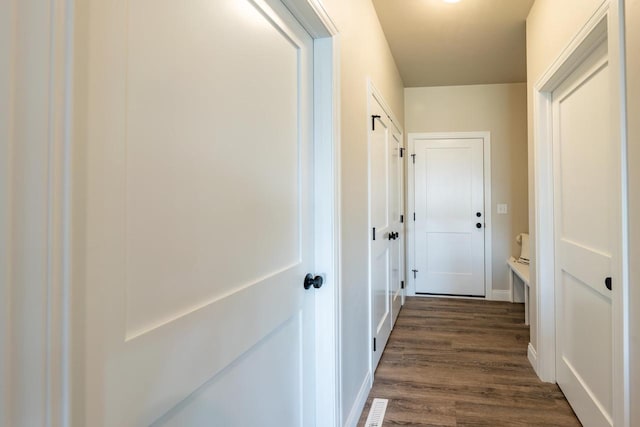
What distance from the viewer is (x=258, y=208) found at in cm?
111

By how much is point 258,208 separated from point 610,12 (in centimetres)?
148

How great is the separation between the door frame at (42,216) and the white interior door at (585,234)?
1.66m

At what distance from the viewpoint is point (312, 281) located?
4.88 ft

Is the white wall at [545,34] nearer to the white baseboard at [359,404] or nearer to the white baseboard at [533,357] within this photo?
the white baseboard at [533,357]

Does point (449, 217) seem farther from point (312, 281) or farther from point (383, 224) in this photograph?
point (312, 281)

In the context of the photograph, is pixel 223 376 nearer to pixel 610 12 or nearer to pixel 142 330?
pixel 142 330

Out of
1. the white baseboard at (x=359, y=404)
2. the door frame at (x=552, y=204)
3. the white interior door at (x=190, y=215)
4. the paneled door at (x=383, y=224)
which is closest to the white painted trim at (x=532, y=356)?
the door frame at (x=552, y=204)

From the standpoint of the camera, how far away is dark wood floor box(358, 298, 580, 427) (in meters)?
2.13

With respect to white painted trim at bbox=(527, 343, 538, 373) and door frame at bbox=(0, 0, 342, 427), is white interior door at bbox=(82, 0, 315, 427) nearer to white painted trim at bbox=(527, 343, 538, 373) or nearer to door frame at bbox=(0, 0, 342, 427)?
door frame at bbox=(0, 0, 342, 427)

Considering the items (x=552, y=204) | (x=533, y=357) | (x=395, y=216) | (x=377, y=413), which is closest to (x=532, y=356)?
(x=533, y=357)

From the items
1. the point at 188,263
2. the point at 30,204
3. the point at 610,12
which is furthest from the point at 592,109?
the point at 30,204

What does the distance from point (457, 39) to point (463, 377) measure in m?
2.59

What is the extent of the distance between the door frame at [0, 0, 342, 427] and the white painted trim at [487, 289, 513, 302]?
465 centimetres

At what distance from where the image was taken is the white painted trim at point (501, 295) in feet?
14.6
